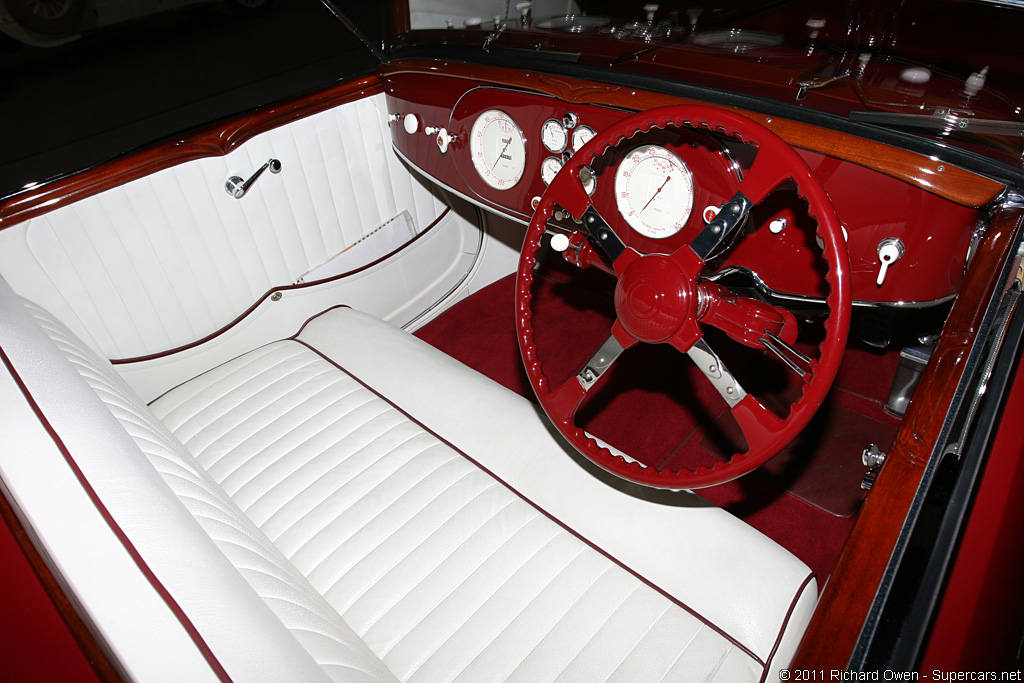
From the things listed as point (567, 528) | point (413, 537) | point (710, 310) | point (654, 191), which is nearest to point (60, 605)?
point (413, 537)

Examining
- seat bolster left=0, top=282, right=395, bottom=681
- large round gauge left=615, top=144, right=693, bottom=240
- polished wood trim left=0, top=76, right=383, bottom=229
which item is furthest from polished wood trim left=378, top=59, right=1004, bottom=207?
seat bolster left=0, top=282, right=395, bottom=681

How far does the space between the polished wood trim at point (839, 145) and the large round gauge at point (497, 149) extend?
0.34 feet

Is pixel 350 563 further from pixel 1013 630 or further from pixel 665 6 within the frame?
pixel 665 6

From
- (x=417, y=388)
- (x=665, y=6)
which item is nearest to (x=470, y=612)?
(x=417, y=388)

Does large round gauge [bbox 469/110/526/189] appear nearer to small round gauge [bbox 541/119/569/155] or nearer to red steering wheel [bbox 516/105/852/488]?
small round gauge [bbox 541/119/569/155]

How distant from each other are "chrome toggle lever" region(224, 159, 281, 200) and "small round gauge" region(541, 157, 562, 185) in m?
0.72

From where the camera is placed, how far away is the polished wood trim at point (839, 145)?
917 mm

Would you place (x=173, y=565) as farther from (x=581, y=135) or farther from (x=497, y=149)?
(x=497, y=149)

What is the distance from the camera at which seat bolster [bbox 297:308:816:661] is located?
95 centimetres

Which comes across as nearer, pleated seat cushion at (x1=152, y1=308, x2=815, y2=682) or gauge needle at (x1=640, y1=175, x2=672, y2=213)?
pleated seat cushion at (x1=152, y1=308, x2=815, y2=682)

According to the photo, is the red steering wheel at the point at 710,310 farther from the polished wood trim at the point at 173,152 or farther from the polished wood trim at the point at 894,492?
the polished wood trim at the point at 173,152

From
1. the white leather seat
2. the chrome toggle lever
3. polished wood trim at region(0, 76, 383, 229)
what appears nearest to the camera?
the white leather seat

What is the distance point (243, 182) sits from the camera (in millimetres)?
1522

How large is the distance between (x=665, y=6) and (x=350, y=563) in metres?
1.55
